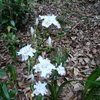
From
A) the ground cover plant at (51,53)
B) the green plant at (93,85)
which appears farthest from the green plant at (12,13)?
the green plant at (93,85)

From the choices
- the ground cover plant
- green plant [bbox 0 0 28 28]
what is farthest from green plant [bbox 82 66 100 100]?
green plant [bbox 0 0 28 28]

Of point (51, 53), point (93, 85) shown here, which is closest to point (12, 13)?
point (51, 53)

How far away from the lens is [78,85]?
1412 mm

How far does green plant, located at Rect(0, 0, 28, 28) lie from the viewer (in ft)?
7.53

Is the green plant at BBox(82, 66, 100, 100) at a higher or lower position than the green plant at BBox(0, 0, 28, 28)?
lower

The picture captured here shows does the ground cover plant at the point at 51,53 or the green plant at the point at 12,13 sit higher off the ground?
the green plant at the point at 12,13

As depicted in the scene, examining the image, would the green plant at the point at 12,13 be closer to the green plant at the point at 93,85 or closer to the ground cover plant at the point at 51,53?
the ground cover plant at the point at 51,53

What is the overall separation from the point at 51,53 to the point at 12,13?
4.03ft

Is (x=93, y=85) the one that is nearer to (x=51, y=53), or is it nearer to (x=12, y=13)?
(x=51, y=53)

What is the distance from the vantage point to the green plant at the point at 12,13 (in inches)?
90.4

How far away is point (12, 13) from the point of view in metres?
2.35

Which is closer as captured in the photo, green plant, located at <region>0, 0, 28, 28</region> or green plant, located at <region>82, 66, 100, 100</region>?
green plant, located at <region>82, 66, 100, 100</region>

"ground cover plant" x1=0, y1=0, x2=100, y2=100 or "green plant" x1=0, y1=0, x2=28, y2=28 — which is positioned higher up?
"green plant" x1=0, y1=0, x2=28, y2=28

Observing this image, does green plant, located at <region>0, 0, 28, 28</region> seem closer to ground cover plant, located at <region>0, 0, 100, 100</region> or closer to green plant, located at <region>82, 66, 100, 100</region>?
ground cover plant, located at <region>0, 0, 100, 100</region>
